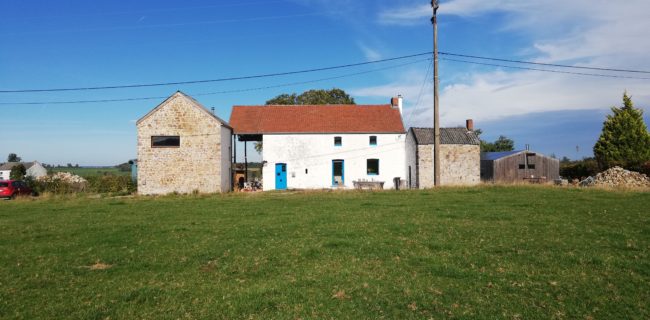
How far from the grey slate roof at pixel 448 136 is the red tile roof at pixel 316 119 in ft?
5.78

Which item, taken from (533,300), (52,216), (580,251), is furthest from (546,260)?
(52,216)

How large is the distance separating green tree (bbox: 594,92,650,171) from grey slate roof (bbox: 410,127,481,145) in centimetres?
1399

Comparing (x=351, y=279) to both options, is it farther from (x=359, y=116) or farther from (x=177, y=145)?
(x=359, y=116)

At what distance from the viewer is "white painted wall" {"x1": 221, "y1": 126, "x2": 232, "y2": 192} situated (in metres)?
33.0

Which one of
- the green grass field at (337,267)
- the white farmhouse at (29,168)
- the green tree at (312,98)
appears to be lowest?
the green grass field at (337,267)

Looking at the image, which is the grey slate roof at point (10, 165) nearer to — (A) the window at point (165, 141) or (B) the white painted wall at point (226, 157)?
(A) the window at point (165, 141)

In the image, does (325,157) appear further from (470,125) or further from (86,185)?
(86,185)

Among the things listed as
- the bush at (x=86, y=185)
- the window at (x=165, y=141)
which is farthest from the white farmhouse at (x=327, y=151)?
the bush at (x=86, y=185)

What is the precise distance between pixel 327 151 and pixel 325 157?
0.57 metres

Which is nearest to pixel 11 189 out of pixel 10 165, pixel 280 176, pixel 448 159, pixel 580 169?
pixel 280 176

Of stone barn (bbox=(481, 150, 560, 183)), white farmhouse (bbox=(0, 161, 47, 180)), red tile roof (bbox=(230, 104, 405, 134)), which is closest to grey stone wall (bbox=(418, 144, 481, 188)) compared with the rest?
red tile roof (bbox=(230, 104, 405, 134))

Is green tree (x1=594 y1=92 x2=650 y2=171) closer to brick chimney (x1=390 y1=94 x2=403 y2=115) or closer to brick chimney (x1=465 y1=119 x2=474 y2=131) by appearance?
brick chimney (x1=465 y1=119 x2=474 y2=131)

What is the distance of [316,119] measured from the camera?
1515 inches

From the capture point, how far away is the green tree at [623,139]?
4084 centimetres
